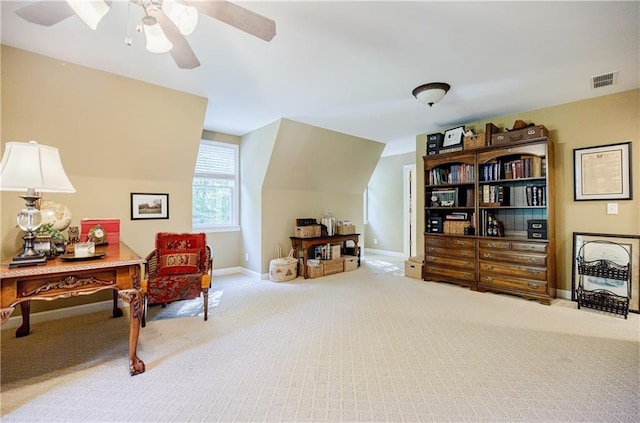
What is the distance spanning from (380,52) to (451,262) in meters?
3.13

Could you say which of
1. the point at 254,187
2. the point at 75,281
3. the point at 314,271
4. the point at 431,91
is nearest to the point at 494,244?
the point at 431,91

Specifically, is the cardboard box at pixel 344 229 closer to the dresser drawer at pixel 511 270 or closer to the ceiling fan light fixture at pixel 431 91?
the dresser drawer at pixel 511 270

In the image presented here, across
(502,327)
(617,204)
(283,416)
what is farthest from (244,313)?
(617,204)

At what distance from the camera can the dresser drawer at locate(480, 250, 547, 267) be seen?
336 centimetres

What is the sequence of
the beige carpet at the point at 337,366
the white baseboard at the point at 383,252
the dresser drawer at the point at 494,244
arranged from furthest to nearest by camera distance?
the white baseboard at the point at 383,252 < the dresser drawer at the point at 494,244 < the beige carpet at the point at 337,366

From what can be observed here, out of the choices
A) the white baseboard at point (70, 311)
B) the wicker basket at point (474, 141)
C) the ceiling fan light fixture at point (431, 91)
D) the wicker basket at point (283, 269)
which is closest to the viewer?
the white baseboard at point (70, 311)

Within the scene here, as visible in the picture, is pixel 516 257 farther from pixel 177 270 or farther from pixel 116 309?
pixel 116 309

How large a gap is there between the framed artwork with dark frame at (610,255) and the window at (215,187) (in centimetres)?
504

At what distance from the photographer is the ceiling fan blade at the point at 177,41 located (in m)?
1.50

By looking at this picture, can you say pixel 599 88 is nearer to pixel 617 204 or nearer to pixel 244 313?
pixel 617 204

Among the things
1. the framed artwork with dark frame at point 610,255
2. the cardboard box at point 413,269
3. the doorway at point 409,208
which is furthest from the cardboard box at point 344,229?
the framed artwork with dark frame at point 610,255

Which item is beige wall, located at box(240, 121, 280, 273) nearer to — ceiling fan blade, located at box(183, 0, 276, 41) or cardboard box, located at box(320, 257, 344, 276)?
cardboard box, located at box(320, 257, 344, 276)

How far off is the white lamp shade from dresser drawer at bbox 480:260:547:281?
4.54m

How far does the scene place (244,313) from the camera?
10.0ft
